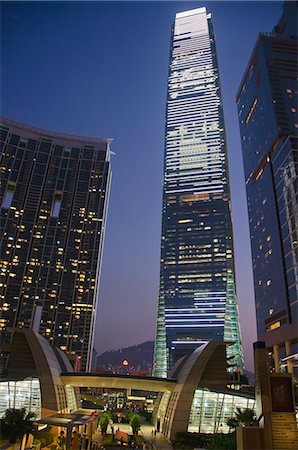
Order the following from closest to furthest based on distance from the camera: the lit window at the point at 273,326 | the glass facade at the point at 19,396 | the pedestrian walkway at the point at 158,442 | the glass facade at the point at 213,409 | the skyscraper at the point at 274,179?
1. the pedestrian walkway at the point at 158,442
2. the glass facade at the point at 213,409
3. the glass facade at the point at 19,396
4. the skyscraper at the point at 274,179
5. the lit window at the point at 273,326

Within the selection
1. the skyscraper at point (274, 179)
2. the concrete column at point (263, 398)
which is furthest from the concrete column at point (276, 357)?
the concrete column at point (263, 398)

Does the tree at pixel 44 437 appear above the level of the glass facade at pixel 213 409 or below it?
below

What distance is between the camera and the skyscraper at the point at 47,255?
175 m

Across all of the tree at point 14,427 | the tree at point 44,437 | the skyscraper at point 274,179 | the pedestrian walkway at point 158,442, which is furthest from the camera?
the skyscraper at point 274,179

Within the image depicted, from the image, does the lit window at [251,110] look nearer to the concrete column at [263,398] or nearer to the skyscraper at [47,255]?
the skyscraper at [47,255]

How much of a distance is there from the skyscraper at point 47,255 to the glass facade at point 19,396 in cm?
12709

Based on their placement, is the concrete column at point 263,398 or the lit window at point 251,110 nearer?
the concrete column at point 263,398

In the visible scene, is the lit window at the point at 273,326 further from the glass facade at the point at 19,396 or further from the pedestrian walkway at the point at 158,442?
the glass facade at the point at 19,396

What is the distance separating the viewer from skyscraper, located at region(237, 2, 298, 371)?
101 meters

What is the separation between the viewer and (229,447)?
26766 millimetres

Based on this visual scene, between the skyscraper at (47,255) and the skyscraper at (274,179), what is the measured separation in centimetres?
9176

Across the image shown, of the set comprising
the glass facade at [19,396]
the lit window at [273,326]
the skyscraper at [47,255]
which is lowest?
the glass facade at [19,396]

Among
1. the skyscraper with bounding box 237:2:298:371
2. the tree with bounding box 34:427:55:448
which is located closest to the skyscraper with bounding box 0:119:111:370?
the skyscraper with bounding box 237:2:298:371

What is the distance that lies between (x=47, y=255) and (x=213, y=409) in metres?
153
